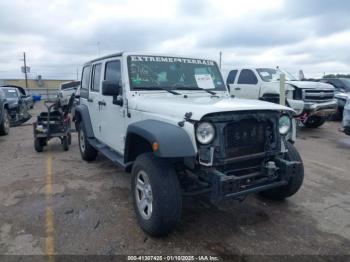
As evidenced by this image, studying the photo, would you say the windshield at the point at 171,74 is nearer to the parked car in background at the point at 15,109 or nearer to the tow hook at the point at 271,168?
the tow hook at the point at 271,168

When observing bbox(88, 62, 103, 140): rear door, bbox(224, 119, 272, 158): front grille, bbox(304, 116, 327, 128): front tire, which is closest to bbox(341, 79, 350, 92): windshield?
bbox(304, 116, 327, 128): front tire

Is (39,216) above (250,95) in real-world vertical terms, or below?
below

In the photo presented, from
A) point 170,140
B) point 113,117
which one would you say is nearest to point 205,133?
point 170,140

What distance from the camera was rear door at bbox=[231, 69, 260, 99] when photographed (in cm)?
1077

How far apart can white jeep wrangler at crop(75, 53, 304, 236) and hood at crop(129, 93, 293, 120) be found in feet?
0.03

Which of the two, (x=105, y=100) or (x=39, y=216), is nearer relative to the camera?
(x=39, y=216)

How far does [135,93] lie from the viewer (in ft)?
14.6

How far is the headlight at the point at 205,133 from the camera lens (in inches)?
129

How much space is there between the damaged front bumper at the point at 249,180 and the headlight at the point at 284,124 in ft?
1.21

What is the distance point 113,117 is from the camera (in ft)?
16.7

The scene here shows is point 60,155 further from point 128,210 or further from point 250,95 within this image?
point 250,95

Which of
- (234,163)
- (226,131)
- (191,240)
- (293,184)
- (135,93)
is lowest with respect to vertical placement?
(191,240)

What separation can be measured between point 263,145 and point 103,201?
2397 millimetres

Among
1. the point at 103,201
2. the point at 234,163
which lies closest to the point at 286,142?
the point at 234,163
